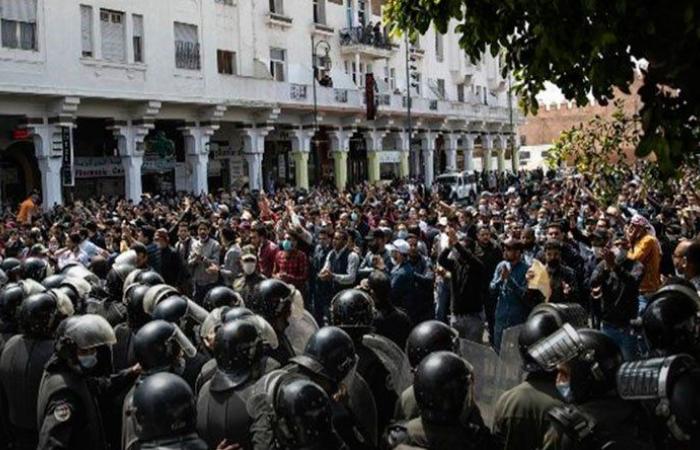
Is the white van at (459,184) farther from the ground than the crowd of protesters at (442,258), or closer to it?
farther from the ground

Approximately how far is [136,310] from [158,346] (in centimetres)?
159

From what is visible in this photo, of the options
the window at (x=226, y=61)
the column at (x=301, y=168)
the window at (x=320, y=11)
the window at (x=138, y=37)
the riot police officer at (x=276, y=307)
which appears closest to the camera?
the riot police officer at (x=276, y=307)

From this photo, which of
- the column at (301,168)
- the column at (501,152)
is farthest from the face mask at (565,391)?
the column at (501,152)

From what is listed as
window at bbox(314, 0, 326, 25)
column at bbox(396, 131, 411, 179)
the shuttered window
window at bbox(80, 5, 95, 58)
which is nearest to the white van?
column at bbox(396, 131, 411, 179)

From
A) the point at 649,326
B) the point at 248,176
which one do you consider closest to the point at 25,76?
the point at 248,176

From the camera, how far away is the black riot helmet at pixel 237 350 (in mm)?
4457

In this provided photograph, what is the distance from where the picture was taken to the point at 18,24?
2142 cm

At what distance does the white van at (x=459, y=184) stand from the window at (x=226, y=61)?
8.74m

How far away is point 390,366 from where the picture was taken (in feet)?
17.3

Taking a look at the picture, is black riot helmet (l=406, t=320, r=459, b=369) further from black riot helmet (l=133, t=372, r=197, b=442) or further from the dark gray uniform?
the dark gray uniform

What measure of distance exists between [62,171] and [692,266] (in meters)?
19.2

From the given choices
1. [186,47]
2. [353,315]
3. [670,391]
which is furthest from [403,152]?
[670,391]

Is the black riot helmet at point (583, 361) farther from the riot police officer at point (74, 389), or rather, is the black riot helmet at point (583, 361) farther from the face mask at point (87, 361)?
the face mask at point (87, 361)

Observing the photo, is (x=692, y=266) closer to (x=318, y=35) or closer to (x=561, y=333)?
(x=561, y=333)
